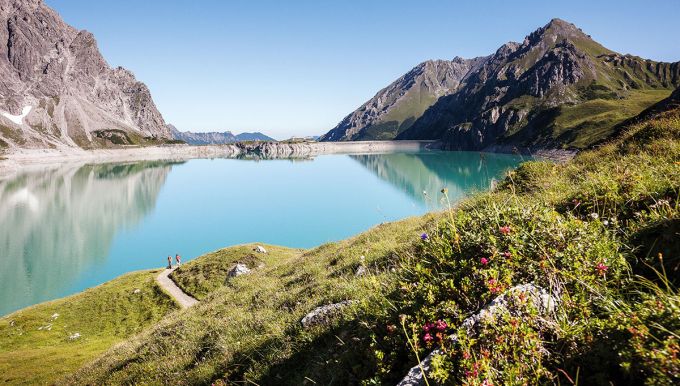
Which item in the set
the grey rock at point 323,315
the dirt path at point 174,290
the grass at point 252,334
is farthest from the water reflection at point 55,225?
the grey rock at point 323,315

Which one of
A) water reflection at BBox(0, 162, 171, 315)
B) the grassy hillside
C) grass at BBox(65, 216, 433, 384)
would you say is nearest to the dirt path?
water reflection at BBox(0, 162, 171, 315)

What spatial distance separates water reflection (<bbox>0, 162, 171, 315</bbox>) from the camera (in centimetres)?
7312

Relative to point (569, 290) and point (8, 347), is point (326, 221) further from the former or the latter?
point (569, 290)

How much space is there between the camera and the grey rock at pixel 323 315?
7.77 meters

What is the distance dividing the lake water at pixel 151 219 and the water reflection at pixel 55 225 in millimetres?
244

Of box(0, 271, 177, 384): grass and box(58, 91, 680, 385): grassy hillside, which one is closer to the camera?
box(58, 91, 680, 385): grassy hillside

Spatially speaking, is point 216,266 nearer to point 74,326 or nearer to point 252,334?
point 74,326

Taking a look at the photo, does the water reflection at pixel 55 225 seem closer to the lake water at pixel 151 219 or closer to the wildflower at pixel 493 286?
the lake water at pixel 151 219

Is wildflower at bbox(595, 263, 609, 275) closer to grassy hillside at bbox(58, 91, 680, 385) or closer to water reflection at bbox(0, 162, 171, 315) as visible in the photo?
grassy hillside at bbox(58, 91, 680, 385)

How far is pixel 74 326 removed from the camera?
4381cm

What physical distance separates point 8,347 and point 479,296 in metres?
52.6

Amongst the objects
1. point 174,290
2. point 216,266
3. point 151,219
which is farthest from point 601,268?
point 151,219

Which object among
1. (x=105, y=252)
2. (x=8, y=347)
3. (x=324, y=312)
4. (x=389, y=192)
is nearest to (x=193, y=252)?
(x=105, y=252)

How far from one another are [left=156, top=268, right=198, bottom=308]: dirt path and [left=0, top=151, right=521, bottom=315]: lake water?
80.6ft
